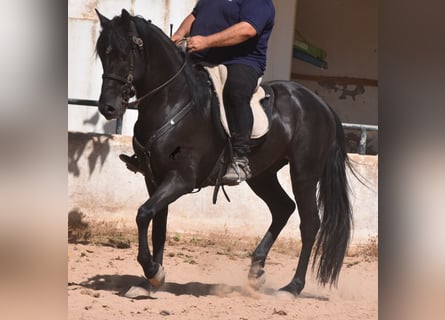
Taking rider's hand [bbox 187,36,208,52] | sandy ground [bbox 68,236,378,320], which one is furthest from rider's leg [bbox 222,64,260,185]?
sandy ground [bbox 68,236,378,320]

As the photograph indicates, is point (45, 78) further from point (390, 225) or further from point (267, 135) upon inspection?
point (267, 135)

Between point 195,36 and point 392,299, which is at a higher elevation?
point 195,36

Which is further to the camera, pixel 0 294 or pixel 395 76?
pixel 395 76

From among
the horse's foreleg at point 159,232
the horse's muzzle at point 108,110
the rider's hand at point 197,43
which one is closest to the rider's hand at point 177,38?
the rider's hand at point 197,43

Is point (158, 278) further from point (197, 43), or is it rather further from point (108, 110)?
point (197, 43)

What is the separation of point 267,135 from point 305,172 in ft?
1.85

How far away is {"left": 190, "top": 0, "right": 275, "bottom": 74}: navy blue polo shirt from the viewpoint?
5.55 meters

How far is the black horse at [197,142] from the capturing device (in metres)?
5.02

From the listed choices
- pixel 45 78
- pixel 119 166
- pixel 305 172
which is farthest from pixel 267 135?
pixel 45 78

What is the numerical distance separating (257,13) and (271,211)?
5.16ft

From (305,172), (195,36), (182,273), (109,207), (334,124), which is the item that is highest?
(195,36)

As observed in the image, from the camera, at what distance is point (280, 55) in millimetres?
8703

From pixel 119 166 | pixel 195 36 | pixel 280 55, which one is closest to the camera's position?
pixel 195 36

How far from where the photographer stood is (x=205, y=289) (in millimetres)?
6164
